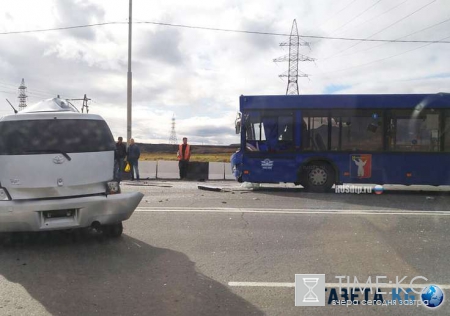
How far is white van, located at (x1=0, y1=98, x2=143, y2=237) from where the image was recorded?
524 centimetres

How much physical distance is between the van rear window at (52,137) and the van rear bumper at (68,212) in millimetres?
686

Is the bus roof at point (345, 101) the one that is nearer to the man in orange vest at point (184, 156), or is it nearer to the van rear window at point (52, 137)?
the man in orange vest at point (184, 156)

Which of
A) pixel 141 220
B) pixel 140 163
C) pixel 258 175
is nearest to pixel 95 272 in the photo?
pixel 141 220

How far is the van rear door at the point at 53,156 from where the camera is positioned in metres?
5.27

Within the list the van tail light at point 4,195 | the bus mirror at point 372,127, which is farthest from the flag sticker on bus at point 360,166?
the van tail light at point 4,195

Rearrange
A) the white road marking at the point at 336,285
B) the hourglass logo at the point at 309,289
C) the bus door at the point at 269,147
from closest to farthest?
1. the hourglass logo at the point at 309,289
2. the white road marking at the point at 336,285
3. the bus door at the point at 269,147

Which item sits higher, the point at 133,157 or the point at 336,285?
the point at 133,157

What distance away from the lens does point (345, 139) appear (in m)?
12.3

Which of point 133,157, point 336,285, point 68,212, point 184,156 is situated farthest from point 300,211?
point 133,157

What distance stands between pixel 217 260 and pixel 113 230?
1.92m

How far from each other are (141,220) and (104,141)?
8.09 ft

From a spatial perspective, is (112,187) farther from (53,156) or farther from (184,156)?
(184,156)

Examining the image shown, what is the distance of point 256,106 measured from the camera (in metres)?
12.7

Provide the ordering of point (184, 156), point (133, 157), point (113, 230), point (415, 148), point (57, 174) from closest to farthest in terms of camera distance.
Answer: point (57, 174) < point (113, 230) < point (415, 148) < point (133, 157) < point (184, 156)
